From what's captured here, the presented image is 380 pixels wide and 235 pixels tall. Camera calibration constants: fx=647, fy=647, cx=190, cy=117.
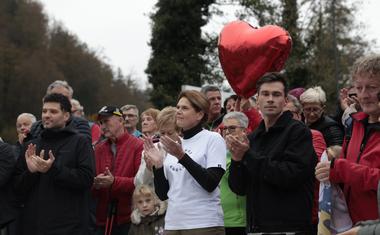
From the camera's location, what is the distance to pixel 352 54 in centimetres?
3403

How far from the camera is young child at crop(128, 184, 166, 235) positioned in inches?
257

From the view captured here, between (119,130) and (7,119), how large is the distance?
54786 millimetres

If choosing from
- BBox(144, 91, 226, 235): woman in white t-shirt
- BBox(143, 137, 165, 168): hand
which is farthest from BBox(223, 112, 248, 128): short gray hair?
BBox(143, 137, 165, 168): hand

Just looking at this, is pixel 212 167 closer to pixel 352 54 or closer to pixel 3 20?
pixel 352 54

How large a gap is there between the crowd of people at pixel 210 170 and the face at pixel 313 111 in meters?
0.01

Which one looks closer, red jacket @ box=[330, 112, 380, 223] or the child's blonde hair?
red jacket @ box=[330, 112, 380, 223]

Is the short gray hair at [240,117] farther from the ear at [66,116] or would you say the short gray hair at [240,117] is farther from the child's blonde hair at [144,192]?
the ear at [66,116]

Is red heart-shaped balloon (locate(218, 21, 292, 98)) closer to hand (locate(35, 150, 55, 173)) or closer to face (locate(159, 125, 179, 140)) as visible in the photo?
face (locate(159, 125, 179, 140))

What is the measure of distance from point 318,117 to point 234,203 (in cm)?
160

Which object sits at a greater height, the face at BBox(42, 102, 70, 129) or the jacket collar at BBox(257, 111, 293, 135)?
the face at BBox(42, 102, 70, 129)

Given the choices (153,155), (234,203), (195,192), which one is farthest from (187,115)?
(234,203)

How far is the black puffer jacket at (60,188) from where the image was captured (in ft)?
20.0

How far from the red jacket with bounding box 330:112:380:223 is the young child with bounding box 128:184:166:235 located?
264cm

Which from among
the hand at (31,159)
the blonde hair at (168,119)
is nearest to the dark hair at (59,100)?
the hand at (31,159)
